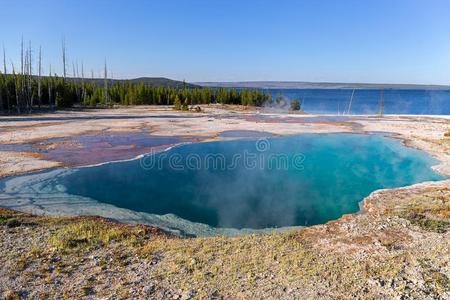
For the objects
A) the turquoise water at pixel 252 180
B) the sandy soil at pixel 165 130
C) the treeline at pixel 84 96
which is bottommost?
the turquoise water at pixel 252 180

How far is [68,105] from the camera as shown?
51125 millimetres

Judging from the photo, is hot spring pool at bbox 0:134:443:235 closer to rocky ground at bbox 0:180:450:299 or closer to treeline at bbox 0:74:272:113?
rocky ground at bbox 0:180:450:299

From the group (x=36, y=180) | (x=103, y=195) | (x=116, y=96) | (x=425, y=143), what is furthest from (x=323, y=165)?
(x=116, y=96)

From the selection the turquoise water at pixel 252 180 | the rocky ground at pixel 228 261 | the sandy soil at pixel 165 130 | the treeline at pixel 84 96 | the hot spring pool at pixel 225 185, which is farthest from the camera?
the treeline at pixel 84 96

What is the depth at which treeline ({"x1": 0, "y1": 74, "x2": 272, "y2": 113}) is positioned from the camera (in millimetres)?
43938

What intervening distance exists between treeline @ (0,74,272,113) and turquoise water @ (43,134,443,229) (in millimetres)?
30678

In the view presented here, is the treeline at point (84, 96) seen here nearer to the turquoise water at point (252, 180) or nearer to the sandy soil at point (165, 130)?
the sandy soil at point (165, 130)

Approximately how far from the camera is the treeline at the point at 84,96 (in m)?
43.9

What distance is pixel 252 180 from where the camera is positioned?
55.2ft

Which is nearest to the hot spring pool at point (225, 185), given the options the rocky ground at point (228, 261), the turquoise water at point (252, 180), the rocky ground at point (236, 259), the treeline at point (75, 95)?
the turquoise water at point (252, 180)

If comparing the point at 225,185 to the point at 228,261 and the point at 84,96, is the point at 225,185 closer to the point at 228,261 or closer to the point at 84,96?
the point at 228,261

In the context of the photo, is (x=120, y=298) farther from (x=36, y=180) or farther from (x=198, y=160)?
(x=198, y=160)

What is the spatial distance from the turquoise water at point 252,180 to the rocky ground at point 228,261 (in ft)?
8.42

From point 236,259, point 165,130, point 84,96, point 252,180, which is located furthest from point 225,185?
point 84,96
